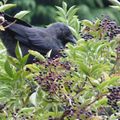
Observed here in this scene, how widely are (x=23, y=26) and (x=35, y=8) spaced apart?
673 cm

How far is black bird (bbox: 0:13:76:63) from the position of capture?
2.92 metres

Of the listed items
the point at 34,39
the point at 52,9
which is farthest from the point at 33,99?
the point at 52,9

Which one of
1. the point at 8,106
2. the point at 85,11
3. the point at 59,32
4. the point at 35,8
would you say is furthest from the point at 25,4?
the point at 8,106

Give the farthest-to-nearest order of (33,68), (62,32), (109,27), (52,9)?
1. (52,9)
2. (62,32)
3. (109,27)
4. (33,68)

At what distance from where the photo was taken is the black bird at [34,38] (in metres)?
2.92

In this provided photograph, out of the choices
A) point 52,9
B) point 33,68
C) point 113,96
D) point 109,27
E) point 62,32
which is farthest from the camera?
point 52,9

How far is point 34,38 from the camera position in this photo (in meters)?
3.10

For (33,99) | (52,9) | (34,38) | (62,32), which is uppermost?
(33,99)

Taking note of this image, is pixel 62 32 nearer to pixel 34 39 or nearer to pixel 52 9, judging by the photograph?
pixel 34 39

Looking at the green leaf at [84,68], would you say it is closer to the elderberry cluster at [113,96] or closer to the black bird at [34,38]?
the elderberry cluster at [113,96]

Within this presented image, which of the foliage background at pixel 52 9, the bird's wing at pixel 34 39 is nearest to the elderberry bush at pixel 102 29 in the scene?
the bird's wing at pixel 34 39

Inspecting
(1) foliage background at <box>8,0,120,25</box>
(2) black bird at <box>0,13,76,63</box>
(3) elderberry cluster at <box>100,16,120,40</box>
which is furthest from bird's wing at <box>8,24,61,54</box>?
(1) foliage background at <box>8,0,120,25</box>

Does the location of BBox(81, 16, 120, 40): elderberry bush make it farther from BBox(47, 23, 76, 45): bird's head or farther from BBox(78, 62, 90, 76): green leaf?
BBox(47, 23, 76, 45): bird's head

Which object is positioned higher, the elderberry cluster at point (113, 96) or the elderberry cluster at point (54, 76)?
the elderberry cluster at point (54, 76)
